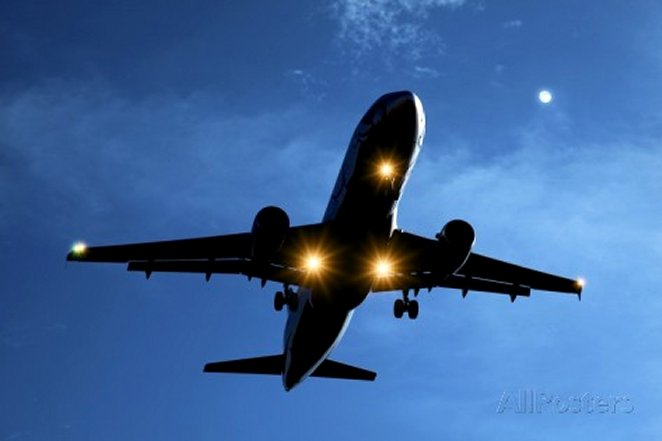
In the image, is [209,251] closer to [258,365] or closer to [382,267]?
[382,267]

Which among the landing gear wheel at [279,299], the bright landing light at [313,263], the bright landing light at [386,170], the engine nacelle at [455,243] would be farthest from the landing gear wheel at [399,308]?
the bright landing light at [386,170]

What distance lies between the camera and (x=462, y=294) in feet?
130

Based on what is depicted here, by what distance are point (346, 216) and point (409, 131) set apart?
4040 millimetres

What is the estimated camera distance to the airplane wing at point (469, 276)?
34.0 metres

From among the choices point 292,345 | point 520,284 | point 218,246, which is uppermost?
point 520,284

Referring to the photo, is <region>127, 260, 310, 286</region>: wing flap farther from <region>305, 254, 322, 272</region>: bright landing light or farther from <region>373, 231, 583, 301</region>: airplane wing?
<region>373, 231, 583, 301</region>: airplane wing

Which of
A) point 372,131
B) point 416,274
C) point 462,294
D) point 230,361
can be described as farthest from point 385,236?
point 230,361

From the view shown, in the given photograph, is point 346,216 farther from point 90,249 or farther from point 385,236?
point 90,249

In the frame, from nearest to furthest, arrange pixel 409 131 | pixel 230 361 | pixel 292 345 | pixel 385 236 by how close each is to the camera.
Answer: pixel 409 131, pixel 385 236, pixel 292 345, pixel 230 361

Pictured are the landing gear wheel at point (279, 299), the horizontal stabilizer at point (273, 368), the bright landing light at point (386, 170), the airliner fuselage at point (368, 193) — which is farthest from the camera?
the horizontal stabilizer at point (273, 368)

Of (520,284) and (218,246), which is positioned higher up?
(520,284)

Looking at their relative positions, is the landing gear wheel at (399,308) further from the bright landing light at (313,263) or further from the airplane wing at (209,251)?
the bright landing light at (313,263)

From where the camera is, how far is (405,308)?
37.4 meters

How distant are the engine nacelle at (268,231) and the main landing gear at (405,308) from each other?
945 centimetres
